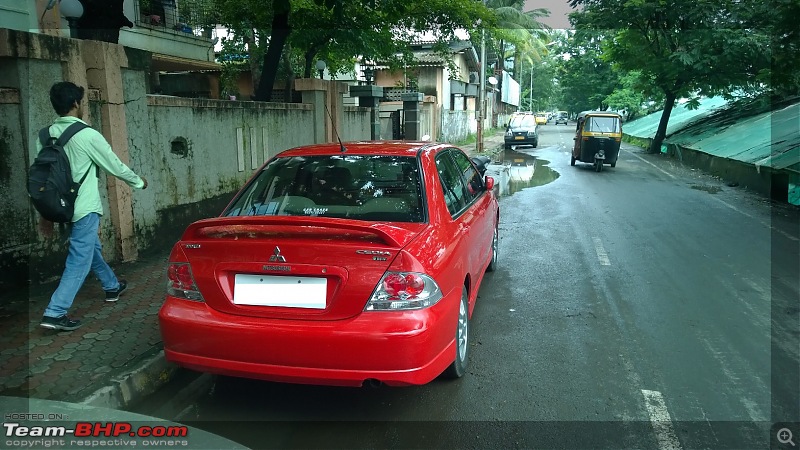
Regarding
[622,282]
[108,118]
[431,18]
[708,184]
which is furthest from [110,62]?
[708,184]

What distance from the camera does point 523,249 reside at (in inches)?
283

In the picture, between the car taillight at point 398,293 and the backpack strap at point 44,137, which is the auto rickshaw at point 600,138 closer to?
the car taillight at point 398,293

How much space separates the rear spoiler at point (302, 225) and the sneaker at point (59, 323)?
5.46ft

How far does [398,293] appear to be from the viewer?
9.32ft

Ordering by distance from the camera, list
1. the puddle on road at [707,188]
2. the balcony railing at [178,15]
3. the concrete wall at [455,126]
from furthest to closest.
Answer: the concrete wall at [455,126]
the balcony railing at [178,15]
the puddle on road at [707,188]

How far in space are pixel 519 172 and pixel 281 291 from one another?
14.4m

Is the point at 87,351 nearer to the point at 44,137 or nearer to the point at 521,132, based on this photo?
the point at 44,137

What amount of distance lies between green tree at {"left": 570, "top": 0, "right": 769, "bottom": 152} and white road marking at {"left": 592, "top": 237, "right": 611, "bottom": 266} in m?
13.5

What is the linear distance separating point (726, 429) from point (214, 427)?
9.40 feet

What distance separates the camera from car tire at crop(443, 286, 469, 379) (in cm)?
353

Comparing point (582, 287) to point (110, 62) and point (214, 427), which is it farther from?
point (110, 62)

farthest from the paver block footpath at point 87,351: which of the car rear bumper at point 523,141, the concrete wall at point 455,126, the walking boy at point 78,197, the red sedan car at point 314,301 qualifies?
the car rear bumper at point 523,141

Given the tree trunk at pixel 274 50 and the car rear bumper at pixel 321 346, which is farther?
the tree trunk at pixel 274 50

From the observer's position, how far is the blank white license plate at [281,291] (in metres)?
2.85
